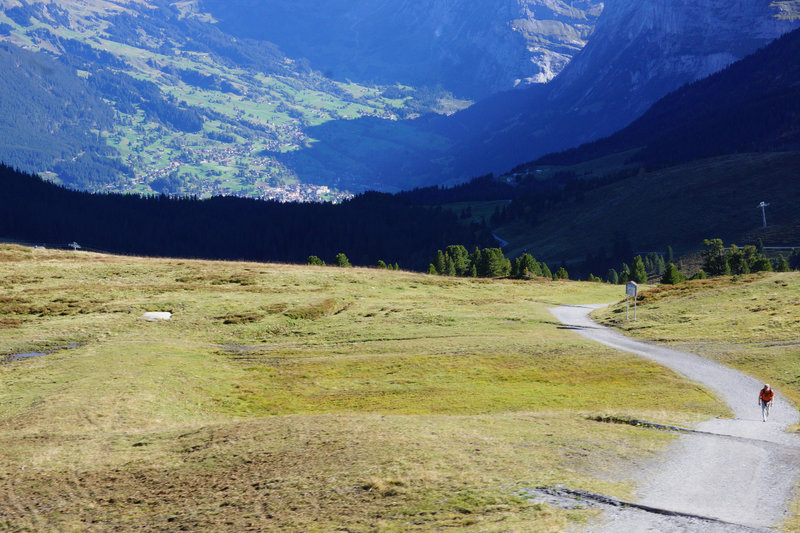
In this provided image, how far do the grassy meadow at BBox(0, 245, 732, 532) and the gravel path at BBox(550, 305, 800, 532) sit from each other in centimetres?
119

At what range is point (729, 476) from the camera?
2580 centimetres

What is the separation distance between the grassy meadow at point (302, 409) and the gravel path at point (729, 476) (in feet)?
3.89

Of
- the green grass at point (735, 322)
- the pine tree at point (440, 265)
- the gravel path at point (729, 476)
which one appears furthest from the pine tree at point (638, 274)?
the gravel path at point (729, 476)

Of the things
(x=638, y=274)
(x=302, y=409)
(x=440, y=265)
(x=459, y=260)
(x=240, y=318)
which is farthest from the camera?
(x=459, y=260)

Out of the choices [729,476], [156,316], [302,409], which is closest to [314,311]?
[156,316]

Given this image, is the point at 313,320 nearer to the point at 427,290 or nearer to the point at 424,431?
the point at 427,290

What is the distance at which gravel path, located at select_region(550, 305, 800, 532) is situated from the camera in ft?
69.9

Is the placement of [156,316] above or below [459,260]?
below

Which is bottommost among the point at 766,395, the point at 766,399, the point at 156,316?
the point at 766,399

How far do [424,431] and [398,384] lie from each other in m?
16.0

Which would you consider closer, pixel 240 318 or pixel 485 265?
pixel 240 318

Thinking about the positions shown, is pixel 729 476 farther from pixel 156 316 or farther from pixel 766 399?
pixel 156 316

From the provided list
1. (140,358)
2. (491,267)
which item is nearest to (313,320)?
(140,358)

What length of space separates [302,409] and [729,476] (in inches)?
972
